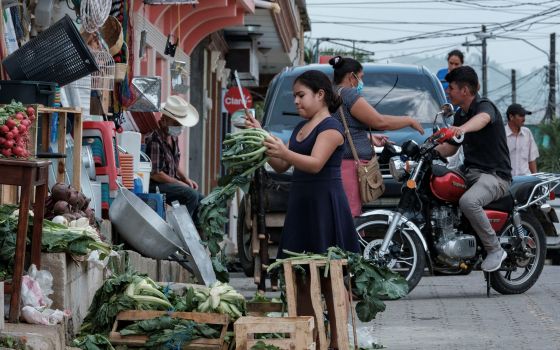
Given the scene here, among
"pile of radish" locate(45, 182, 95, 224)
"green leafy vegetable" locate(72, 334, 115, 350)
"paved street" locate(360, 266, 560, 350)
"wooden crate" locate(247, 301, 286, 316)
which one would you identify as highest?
"pile of radish" locate(45, 182, 95, 224)

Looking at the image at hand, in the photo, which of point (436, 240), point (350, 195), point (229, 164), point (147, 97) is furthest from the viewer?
point (147, 97)

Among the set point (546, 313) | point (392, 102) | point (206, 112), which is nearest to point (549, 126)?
point (206, 112)

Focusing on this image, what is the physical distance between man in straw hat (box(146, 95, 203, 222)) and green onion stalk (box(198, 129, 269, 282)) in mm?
4284

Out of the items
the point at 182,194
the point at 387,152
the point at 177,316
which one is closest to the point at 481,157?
the point at 387,152

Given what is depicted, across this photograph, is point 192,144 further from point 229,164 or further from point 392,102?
point 229,164

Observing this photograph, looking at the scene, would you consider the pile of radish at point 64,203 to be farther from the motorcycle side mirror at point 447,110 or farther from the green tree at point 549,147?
the green tree at point 549,147

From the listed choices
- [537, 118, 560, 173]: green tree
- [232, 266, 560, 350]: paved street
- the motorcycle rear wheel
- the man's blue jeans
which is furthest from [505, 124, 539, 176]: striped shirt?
[537, 118, 560, 173]: green tree

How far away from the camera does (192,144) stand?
25.2m

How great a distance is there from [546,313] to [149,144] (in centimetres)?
630

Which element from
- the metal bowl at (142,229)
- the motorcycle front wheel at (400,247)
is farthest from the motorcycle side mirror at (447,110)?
the metal bowl at (142,229)

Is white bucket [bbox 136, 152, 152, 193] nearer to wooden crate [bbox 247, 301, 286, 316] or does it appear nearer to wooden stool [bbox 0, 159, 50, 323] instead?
wooden crate [bbox 247, 301, 286, 316]

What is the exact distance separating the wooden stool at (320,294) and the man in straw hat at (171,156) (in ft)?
24.1

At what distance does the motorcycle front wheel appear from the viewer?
1176 cm

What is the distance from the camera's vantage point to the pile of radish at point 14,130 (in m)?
7.98
